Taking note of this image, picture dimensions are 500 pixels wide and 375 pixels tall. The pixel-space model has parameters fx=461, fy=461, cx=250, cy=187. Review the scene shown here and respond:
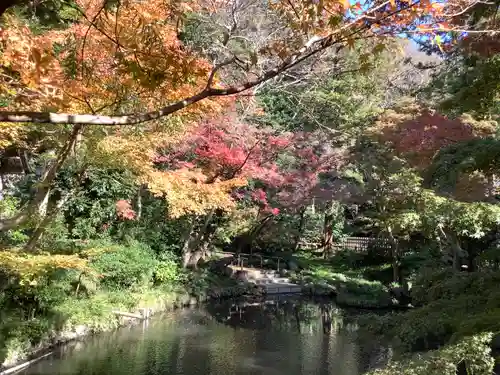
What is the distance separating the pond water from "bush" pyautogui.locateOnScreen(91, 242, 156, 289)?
3.44 feet

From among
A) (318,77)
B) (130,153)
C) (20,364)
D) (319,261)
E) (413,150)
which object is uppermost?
(318,77)

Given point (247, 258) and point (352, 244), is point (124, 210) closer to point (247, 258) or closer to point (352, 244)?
point (247, 258)

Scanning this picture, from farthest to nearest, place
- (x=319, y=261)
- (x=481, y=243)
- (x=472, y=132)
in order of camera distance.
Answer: (x=319, y=261) → (x=481, y=243) → (x=472, y=132)

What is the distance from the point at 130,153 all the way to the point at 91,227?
4231mm

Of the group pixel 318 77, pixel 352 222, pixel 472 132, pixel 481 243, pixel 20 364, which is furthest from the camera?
pixel 352 222

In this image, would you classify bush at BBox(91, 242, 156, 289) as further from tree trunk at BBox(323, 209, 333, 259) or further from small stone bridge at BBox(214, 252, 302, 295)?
tree trunk at BBox(323, 209, 333, 259)

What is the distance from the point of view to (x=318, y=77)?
16.0 m

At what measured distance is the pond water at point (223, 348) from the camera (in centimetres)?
733

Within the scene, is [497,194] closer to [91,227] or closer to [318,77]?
[318,77]

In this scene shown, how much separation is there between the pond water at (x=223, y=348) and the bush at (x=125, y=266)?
1.05 m

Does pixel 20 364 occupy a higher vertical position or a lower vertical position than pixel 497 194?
lower

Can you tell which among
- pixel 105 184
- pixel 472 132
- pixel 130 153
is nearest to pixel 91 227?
pixel 105 184

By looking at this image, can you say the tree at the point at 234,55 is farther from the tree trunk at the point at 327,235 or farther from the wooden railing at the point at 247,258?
the tree trunk at the point at 327,235

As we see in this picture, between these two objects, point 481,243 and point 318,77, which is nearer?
point 481,243
